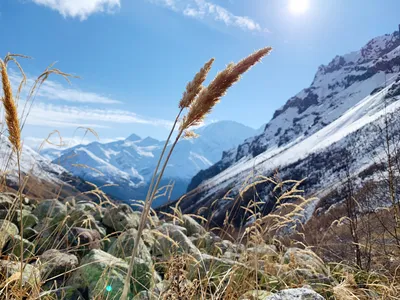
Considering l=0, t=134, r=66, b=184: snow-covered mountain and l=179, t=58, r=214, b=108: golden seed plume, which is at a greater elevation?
l=179, t=58, r=214, b=108: golden seed plume

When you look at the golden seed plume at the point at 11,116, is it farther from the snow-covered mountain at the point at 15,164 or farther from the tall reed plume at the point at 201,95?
the tall reed plume at the point at 201,95

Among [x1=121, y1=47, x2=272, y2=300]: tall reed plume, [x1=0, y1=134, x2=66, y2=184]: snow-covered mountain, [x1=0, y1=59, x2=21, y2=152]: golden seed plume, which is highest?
[x1=121, y1=47, x2=272, y2=300]: tall reed plume

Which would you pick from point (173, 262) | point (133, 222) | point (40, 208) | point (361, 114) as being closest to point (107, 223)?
point (133, 222)

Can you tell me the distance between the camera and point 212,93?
5.27 feet

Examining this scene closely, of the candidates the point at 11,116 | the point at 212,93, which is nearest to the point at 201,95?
the point at 212,93

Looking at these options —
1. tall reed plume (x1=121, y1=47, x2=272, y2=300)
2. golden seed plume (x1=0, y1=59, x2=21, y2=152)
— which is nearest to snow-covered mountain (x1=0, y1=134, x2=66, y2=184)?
golden seed plume (x1=0, y1=59, x2=21, y2=152)

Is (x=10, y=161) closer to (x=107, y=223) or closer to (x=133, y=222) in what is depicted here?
(x=133, y=222)

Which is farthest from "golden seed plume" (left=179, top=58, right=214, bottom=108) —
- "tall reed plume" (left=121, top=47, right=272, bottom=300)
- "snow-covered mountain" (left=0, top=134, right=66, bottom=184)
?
"snow-covered mountain" (left=0, top=134, right=66, bottom=184)

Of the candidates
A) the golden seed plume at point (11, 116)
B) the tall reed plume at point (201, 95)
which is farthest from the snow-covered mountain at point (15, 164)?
the tall reed plume at point (201, 95)

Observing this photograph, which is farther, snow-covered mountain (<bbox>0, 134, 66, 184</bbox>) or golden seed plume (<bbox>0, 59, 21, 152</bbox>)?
snow-covered mountain (<bbox>0, 134, 66, 184</bbox>)

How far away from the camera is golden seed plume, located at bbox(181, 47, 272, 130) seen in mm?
1601

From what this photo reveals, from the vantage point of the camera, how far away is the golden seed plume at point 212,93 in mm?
1601

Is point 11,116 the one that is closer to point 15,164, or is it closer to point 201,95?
point 201,95

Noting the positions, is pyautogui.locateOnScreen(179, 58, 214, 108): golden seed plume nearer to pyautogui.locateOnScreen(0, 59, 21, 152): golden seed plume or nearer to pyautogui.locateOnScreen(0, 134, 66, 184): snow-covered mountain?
pyautogui.locateOnScreen(0, 59, 21, 152): golden seed plume
